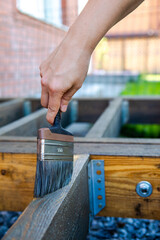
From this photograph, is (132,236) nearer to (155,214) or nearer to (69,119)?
(155,214)

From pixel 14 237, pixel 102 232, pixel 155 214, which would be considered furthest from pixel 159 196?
pixel 102 232

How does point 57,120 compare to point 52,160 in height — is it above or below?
above

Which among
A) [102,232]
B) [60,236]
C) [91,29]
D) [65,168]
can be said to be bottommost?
[102,232]

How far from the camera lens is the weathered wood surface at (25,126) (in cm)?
158

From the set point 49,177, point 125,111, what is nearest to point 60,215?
point 49,177

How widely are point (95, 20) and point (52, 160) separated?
0.44 m

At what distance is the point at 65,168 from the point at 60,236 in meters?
0.23

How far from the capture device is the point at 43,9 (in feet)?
21.4

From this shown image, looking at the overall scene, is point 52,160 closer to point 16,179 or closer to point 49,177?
point 49,177

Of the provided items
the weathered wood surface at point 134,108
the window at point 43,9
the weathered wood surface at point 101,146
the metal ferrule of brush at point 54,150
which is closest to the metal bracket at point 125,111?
the weathered wood surface at point 134,108

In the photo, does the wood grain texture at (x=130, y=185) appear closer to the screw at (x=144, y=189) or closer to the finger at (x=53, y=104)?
the screw at (x=144, y=189)

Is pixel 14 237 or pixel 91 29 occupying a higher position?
pixel 91 29

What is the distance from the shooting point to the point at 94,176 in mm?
1159

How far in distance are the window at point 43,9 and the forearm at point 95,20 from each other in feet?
15.6
